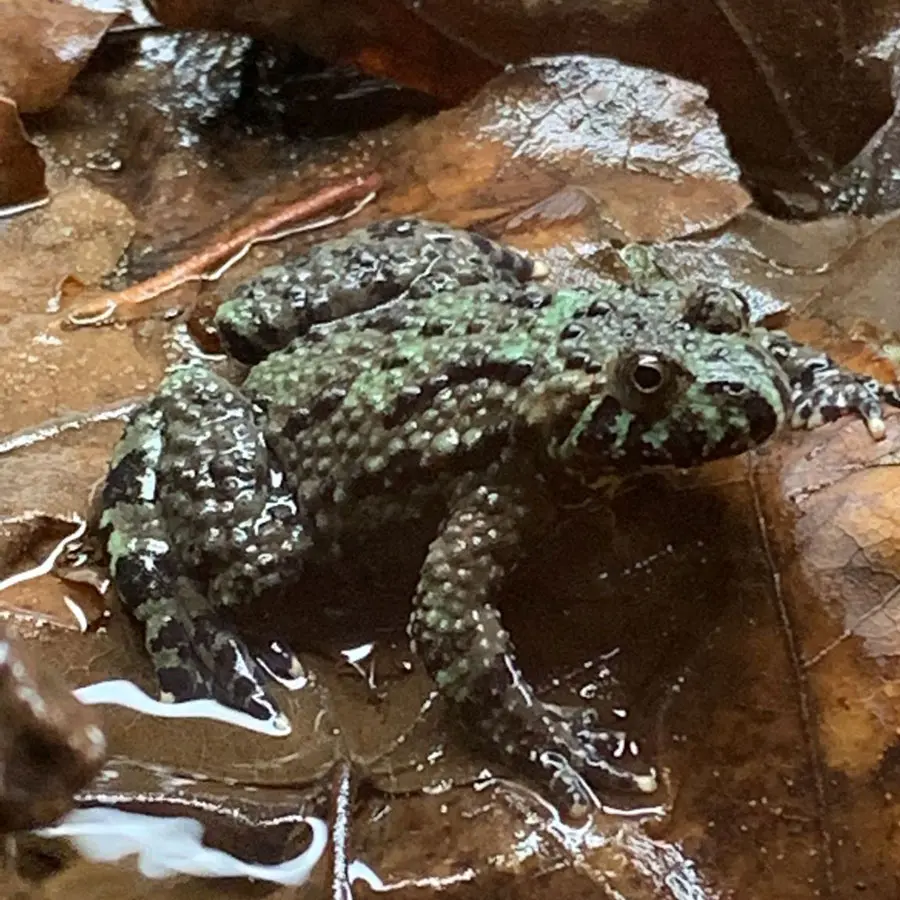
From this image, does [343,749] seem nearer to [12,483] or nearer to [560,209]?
[12,483]

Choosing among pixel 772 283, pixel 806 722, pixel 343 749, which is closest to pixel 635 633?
pixel 806 722

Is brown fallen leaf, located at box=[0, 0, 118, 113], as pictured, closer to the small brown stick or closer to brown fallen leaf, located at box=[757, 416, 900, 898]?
the small brown stick

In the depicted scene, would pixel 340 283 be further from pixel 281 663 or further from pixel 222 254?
pixel 281 663

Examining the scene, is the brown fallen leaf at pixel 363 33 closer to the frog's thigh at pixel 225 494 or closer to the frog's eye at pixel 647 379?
the frog's thigh at pixel 225 494

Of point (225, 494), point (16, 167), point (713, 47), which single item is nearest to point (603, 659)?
point (225, 494)

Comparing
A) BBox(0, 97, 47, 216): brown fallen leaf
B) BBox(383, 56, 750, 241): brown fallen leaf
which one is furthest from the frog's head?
BBox(0, 97, 47, 216): brown fallen leaf

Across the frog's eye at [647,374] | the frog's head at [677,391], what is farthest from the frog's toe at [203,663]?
the frog's eye at [647,374]

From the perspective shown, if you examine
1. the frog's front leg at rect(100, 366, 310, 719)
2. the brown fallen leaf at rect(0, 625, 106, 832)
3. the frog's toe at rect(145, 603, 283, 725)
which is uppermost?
the brown fallen leaf at rect(0, 625, 106, 832)
